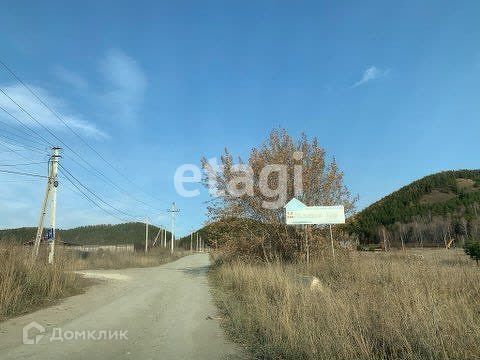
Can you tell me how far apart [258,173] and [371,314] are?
50.9 ft

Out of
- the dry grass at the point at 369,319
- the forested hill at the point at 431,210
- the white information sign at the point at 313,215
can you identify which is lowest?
the dry grass at the point at 369,319

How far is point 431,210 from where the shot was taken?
332 feet

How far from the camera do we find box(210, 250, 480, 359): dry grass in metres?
5.55

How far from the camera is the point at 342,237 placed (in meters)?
21.7

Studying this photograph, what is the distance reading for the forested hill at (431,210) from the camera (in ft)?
250

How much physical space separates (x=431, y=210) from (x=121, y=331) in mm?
103156

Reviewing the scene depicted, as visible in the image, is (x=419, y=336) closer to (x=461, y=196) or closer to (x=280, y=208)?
(x=280, y=208)

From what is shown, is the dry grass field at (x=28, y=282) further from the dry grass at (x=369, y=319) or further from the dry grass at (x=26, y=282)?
the dry grass at (x=369, y=319)

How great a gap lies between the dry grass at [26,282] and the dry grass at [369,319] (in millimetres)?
5180

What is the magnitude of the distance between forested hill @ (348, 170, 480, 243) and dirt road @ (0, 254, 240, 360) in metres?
52.8

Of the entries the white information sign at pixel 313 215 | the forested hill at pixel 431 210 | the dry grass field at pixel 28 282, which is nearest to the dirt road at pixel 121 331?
the dry grass field at pixel 28 282

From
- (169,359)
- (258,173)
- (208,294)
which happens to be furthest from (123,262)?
(169,359)

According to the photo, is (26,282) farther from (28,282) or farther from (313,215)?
(313,215)

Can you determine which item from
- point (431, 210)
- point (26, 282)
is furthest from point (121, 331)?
point (431, 210)
